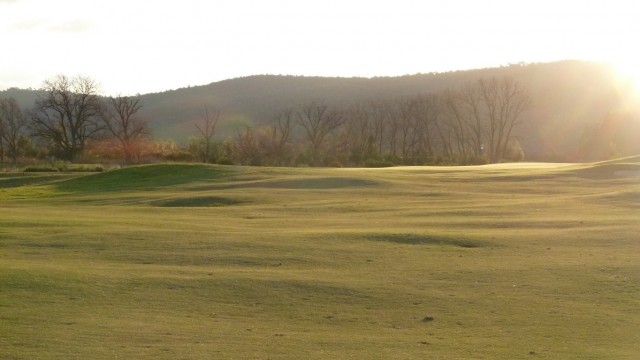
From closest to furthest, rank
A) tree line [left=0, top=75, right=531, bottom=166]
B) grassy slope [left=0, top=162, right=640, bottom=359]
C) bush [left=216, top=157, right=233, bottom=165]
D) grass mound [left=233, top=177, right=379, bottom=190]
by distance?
grassy slope [left=0, top=162, right=640, bottom=359] < grass mound [left=233, top=177, right=379, bottom=190] < bush [left=216, top=157, right=233, bottom=165] < tree line [left=0, top=75, right=531, bottom=166]

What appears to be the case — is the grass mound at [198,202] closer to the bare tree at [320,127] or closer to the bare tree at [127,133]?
the bare tree at [127,133]

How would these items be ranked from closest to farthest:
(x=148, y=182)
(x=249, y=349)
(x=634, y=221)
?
(x=249, y=349)
(x=634, y=221)
(x=148, y=182)

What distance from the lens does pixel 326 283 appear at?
52.0 feet

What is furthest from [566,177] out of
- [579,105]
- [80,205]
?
[579,105]

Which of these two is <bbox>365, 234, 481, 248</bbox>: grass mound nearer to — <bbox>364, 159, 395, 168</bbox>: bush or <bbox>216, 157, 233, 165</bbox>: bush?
<bbox>364, 159, 395, 168</bbox>: bush

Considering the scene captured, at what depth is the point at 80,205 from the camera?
125 ft

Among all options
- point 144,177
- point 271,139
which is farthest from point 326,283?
point 271,139

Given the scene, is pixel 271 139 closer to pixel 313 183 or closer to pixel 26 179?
pixel 26 179

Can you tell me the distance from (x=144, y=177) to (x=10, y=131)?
60683mm

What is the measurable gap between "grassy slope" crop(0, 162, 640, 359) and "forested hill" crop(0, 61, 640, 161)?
92230 millimetres

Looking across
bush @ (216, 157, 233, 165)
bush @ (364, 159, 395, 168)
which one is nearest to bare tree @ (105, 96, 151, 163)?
bush @ (216, 157, 233, 165)

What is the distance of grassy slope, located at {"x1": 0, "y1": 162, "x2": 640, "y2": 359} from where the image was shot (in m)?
11.7

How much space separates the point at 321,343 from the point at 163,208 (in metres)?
24.1

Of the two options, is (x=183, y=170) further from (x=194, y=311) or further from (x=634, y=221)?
(x=194, y=311)
